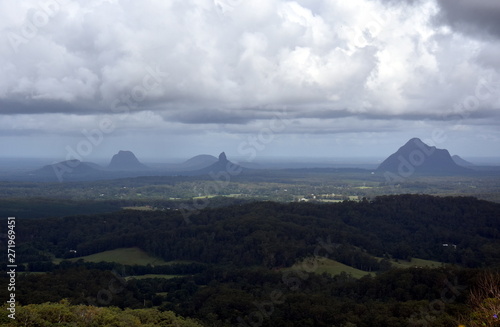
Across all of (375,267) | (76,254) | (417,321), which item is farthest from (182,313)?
(76,254)

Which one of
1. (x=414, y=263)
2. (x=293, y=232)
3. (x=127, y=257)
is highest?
(x=293, y=232)

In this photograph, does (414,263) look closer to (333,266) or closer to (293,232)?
(333,266)

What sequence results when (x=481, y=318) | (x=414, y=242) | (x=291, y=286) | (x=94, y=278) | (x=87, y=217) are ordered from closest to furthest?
(x=481, y=318) < (x=94, y=278) < (x=291, y=286) < (x=414, y=242) < (x=87, y=217)

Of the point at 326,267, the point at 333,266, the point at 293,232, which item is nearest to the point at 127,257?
the point at 293,232

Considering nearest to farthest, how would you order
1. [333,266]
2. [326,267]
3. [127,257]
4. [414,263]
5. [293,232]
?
[326,267] → [333,266] → [414,263] → [127,257] → [293,232]

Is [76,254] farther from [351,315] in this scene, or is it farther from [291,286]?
[351,315]

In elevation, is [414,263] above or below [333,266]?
below
